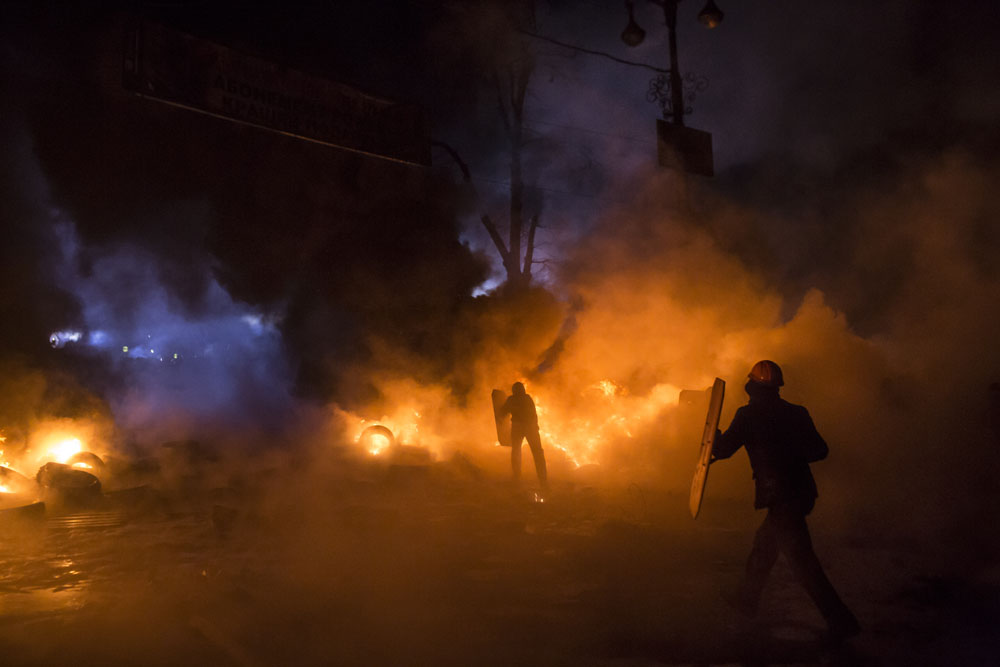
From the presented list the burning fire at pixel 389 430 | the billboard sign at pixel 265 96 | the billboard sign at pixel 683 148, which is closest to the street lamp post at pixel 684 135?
the billboard sign at pixel 683 148

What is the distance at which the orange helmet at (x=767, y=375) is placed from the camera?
15.7 feet

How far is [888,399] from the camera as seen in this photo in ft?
32.8

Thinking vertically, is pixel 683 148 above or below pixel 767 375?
above

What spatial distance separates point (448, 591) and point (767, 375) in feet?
9.54

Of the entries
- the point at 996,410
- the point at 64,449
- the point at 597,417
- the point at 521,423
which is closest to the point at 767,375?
the point at 996,410

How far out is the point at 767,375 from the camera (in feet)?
15.8

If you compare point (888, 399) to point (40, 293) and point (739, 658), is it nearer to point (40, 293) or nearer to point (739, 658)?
point (739, 658)

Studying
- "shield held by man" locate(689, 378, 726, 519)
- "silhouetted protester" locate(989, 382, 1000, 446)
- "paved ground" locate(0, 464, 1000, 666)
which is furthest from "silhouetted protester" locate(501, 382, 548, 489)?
"silhouetted protester" locate(989, 382, 1000, 446)

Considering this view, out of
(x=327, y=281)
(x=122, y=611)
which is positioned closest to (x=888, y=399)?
(x=122, y=611)

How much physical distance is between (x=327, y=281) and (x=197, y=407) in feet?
39.2

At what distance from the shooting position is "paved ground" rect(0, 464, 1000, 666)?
4207 millimetres

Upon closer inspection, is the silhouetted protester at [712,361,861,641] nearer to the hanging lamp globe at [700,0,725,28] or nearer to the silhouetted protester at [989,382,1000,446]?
the silhouetted protester at [989,382,1000,446]

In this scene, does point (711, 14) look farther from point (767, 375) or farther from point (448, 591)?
point (448, 591)

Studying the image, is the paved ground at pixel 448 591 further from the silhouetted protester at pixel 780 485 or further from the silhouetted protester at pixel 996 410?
the silhouetted protester at pixel 996 410
